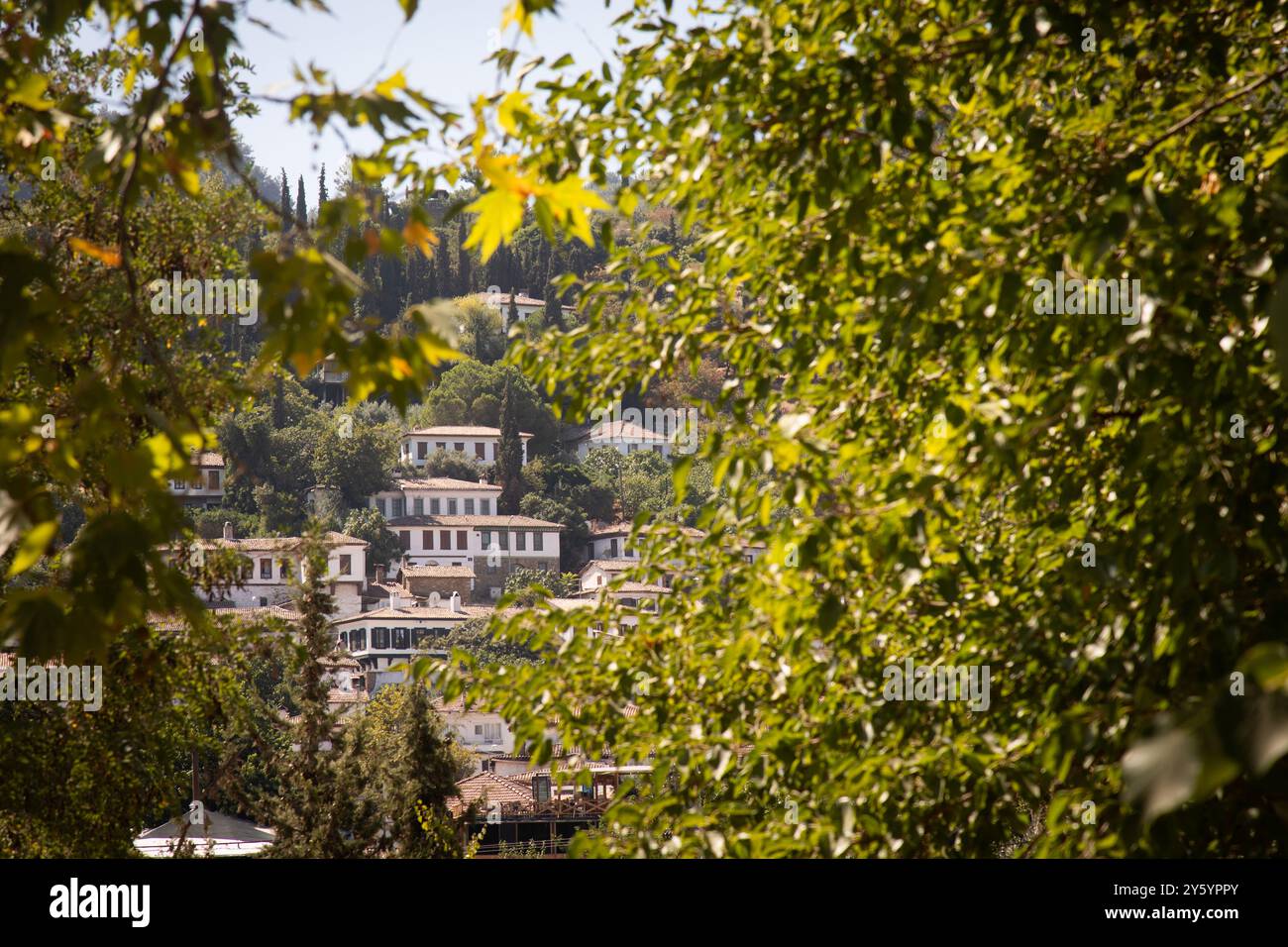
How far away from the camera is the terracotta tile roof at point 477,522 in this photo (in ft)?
223

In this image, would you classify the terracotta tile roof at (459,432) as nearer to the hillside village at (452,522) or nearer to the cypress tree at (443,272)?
the hillside village at (452,522)

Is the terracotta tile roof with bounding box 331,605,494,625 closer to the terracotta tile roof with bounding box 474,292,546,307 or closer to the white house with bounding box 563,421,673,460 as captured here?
the white house with bounding box 563,421,673,460

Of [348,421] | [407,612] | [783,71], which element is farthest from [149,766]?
[348,421]

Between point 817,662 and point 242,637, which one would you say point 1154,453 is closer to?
point 817,662

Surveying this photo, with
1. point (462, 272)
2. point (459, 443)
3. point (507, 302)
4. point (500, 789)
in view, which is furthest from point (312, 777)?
point (462, 272)

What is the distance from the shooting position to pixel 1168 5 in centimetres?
328

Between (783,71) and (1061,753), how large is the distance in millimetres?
1968

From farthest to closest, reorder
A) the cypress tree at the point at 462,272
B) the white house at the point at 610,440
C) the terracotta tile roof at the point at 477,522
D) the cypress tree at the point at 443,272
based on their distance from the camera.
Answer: the cypress tree at the point at 462,272 → the cypress tree at the point at 443,272 → the white house at the point at 610,440 → the terracotta tile roof at the point at 477,522

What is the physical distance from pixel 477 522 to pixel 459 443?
9802 mm

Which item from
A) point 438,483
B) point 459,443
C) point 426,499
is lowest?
point 426,499

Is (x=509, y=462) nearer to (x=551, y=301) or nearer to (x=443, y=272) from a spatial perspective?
(x=551, y=301)

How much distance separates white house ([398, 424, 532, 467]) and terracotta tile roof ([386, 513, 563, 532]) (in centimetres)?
751

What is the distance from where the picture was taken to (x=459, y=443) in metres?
77.9

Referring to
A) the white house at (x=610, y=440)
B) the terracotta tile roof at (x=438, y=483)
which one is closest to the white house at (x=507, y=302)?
the white house at (x=610, y=440)
